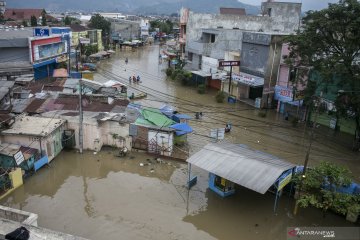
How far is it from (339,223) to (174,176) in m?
8.50

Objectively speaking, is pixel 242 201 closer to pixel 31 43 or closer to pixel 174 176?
pixel 174 176

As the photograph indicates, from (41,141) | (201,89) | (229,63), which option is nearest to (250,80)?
(229,63)

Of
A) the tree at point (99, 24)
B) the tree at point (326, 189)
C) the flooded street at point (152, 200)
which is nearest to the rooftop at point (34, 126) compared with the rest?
the flooded street at point (152, 200)

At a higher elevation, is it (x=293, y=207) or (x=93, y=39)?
(x=93, y=39)

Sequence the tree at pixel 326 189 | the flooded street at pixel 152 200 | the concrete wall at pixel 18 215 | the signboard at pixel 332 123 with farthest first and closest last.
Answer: the signboard at pixel 332 123, the flooded street at pixel 152 200, the tree at pixel 326 189, the concrete wall at pixel 18 215

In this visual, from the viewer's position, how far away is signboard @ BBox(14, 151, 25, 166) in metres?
16.9

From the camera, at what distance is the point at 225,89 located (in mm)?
37438

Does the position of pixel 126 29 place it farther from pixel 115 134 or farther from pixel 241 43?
pixel 115 134

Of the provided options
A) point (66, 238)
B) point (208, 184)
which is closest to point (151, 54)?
point (208, 184)

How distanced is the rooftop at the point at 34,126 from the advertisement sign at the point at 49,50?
16.8 m

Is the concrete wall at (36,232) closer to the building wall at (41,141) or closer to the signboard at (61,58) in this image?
the building wall at (41,141)

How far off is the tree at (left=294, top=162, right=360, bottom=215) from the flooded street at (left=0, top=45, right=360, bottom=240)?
157cm

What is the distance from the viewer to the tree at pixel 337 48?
826 inches

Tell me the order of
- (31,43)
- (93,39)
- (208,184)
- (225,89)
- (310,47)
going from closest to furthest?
(208,184)
(310,47)
(31,43)
(225,89)
(93,39)
